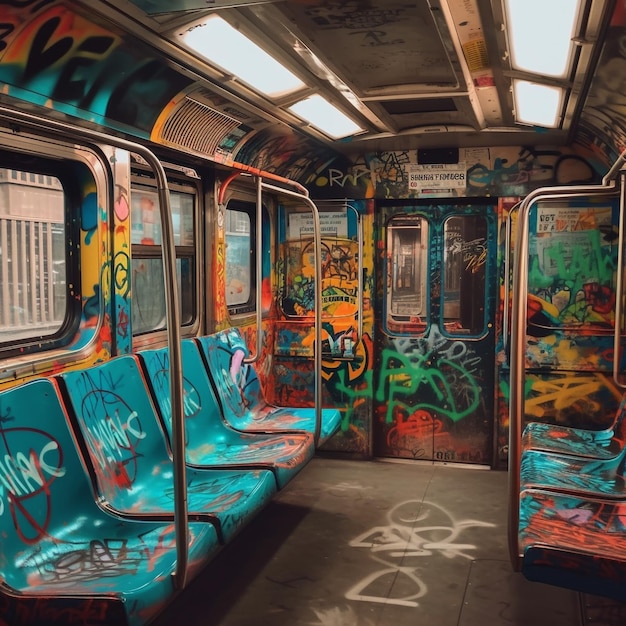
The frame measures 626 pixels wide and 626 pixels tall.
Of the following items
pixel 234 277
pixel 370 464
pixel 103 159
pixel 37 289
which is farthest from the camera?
pixel 370 464

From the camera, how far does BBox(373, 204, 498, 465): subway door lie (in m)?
5.75

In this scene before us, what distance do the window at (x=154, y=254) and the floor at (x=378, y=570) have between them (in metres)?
1.45

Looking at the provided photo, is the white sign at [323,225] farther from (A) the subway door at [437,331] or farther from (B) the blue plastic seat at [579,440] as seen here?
(B) the blue plastic seat at [579,440]

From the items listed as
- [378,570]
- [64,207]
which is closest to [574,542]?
[378,570]

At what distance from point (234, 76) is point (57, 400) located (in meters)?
1.81

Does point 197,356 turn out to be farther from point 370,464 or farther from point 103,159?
point 370,464

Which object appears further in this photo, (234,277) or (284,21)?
(234,277)

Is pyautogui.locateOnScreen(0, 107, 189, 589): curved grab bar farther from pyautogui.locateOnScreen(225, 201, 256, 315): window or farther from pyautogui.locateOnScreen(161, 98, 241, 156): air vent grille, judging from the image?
pyautogui.locateOnScreen(225, 201, 256, 315): window

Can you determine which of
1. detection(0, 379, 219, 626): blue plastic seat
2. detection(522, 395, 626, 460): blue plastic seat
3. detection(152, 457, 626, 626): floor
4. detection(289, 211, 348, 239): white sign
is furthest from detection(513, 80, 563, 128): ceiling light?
detection(0, 379, 219, 626): blue plastic seat

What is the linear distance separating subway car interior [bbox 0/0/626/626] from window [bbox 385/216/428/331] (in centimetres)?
2

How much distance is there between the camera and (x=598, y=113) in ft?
13.6

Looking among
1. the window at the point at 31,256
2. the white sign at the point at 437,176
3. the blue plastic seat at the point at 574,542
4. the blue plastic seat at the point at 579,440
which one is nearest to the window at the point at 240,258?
the white sign at the point at 437,176

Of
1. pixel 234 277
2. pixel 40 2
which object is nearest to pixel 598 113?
pixel 234 277

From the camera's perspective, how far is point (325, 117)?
460cm
